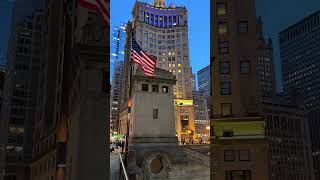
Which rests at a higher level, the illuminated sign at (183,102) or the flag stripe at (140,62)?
the flag stripe at (140,62)

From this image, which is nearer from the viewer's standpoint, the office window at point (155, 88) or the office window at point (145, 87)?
the office window at point (145, 87)

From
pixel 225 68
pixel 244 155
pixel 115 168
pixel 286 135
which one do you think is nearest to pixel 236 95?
pixel 225 68

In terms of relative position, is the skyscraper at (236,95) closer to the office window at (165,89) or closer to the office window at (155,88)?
the office window at (165,89)

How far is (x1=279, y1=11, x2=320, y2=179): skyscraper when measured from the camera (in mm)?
10258

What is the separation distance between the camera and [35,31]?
4293mm

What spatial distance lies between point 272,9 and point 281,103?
273 cm

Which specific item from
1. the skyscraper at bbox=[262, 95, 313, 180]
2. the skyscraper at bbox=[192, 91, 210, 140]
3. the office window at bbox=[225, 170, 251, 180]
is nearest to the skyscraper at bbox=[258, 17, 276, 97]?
the skyscraper at bbox=[262, 95, 313, 180]

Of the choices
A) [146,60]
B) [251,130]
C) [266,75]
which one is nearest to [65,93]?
[146,60]

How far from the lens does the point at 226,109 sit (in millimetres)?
8102

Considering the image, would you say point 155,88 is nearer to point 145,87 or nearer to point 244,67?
point 145,87

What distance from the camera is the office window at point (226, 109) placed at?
317 inches

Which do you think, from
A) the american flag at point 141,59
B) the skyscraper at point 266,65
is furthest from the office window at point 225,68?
the american flag at point 141,59

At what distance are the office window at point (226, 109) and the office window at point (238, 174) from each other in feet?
4.20

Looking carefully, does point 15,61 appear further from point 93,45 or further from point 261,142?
point 261,142
